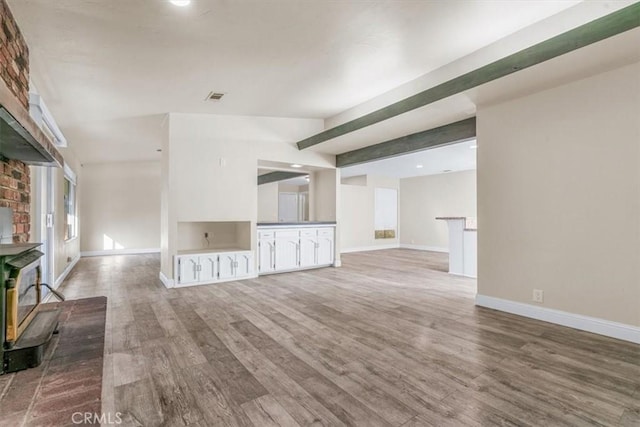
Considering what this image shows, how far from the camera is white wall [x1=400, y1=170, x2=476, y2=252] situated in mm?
9164

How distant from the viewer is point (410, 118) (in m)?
4.01

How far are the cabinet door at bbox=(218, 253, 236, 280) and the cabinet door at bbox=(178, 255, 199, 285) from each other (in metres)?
0.39

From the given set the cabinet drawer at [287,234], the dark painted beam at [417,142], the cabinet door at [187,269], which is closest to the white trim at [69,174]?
the cabinet door at [187,269]

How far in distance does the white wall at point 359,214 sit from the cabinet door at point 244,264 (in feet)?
14.3

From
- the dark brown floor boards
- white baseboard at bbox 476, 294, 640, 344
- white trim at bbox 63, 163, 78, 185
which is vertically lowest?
white baseboard at bbox 476, 294, 640, 344

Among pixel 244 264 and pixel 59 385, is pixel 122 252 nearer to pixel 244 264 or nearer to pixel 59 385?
pixel 244 264

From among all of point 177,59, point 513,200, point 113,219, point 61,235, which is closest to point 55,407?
point 177,59

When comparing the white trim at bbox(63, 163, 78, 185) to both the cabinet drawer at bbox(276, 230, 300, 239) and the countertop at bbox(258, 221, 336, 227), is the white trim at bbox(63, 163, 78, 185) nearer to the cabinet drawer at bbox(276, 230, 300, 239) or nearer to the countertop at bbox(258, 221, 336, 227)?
the countertop at bbox(258, 221, 336, 227)

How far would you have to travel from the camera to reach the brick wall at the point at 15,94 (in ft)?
6.76

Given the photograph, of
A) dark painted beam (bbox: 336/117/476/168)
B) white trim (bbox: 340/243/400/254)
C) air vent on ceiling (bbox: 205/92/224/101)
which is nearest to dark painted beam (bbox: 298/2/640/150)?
dark painted beam (bbox: 336/117/476/168)

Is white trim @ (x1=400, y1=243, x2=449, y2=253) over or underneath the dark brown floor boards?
underneath

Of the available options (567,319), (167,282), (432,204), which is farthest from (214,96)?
(432,204)

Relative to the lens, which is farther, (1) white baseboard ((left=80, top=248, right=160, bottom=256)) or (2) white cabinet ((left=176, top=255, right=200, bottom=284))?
(1) white baseboard ((left=80, top=248, right=160, bottom=256))

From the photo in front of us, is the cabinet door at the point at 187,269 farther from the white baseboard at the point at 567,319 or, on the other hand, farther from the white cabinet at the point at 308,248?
the white baseboard at the point at 567,319
